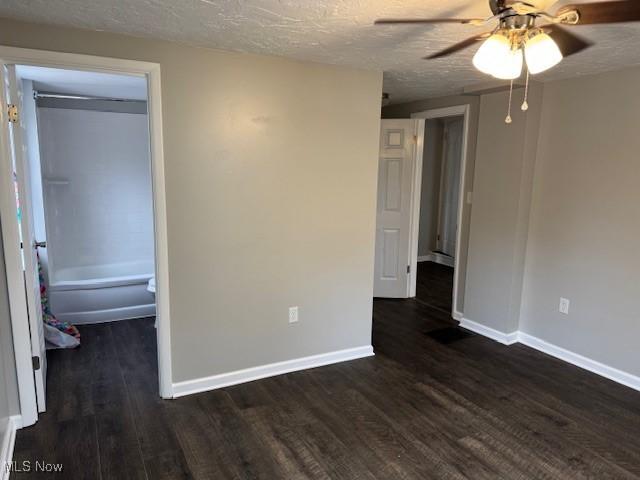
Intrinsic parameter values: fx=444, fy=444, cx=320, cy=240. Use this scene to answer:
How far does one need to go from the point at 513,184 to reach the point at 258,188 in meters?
2.10

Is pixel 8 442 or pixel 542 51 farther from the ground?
pixel 542 51

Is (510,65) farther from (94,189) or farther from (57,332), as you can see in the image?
(94,189)

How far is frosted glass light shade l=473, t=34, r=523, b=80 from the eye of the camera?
5.29 feet

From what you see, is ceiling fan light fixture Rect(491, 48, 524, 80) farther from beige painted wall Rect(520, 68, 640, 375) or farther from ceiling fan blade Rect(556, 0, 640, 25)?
beige painted wall Rect(520, 68, 640, 375)

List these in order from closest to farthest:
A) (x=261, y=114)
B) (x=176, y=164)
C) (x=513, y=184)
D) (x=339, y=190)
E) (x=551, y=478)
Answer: (x=551, y=478) → (x=176, y=164) → (x=261, y=114) → (x=339, y=190) → (x=513, y=184)

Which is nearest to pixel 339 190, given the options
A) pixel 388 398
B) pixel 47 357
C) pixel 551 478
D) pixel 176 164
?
pixel 176 164

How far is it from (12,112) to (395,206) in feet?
11.6

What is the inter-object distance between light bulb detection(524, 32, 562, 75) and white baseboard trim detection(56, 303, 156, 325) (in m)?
3.84

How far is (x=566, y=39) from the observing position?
213 centimetres

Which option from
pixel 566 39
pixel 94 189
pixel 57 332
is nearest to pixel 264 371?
pixel 57 332

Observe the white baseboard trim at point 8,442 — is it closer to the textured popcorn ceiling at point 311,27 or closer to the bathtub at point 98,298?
the bathtub at point 98,298

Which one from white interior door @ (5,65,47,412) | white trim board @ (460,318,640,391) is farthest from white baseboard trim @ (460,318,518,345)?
white interior door @ (5,65,47,412)

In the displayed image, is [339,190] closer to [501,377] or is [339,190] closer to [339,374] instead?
[339,374]

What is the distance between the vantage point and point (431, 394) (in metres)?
2.94
